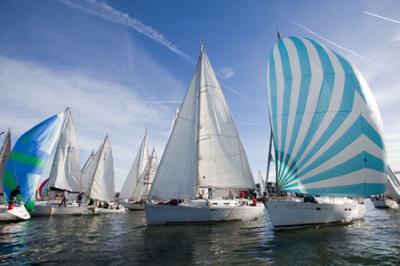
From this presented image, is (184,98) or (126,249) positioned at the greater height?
(184,98)

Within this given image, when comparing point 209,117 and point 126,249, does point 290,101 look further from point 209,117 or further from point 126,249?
point 126,249

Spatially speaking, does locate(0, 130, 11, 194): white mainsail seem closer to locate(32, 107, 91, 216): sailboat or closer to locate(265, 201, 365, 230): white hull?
locate(32, 107, 91, 216): sailboat

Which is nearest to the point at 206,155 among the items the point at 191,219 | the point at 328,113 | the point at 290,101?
the point at 191,219

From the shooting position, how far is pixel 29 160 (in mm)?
26188

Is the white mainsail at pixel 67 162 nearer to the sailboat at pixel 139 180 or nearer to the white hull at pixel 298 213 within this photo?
the sailboat at pixel 139 180

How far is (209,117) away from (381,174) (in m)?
13.8

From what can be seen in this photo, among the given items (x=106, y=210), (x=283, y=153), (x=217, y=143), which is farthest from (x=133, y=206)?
(x=283, y=153)

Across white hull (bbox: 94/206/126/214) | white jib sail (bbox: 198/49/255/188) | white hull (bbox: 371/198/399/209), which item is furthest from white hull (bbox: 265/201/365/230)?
white hull (bbox: 371/198/399/209)

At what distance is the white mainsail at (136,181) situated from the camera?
42.6m

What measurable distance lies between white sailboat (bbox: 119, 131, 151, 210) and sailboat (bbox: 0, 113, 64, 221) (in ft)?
54.8

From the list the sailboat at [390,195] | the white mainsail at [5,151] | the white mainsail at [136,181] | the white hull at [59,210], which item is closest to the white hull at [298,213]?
the white hull at [59,210]

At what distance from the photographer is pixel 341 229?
54.7 ft

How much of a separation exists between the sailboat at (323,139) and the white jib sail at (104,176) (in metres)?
27.0

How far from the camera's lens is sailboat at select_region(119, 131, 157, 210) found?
41.5 meters
